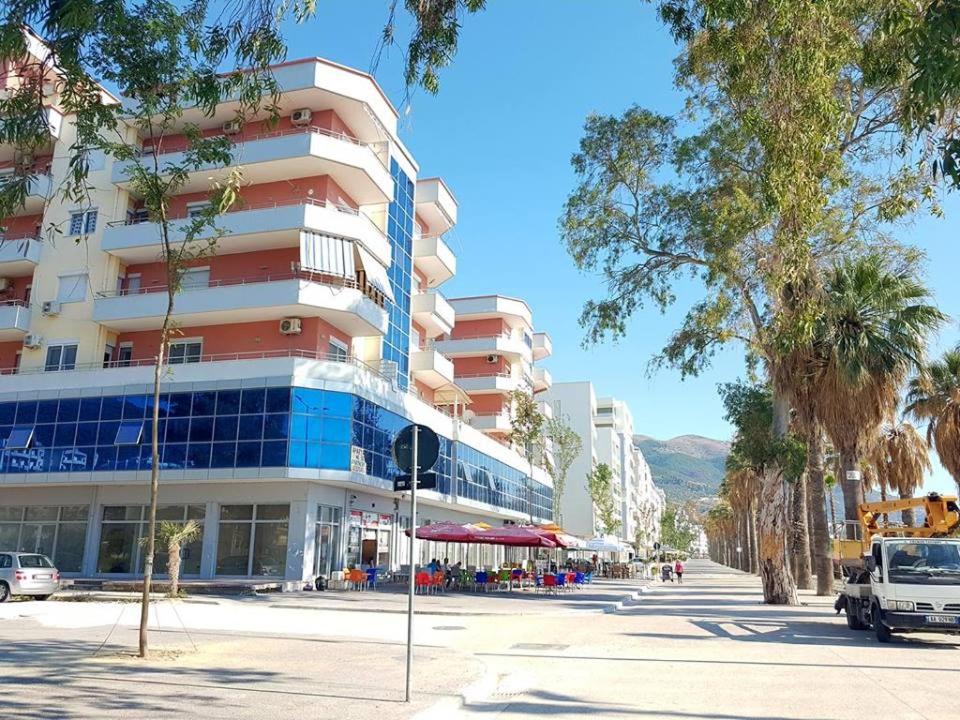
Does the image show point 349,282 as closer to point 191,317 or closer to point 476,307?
point 191,317

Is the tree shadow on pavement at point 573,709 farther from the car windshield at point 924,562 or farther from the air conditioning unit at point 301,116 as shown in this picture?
the air conditioning unit at point 301,116

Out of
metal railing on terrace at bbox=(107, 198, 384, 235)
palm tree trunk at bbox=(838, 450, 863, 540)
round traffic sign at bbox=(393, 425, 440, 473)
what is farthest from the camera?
metal railing on terrace at bbox=(107, 198, 384, 235)

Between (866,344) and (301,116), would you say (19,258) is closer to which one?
(301,116)

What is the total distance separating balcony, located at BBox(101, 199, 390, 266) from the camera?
1250 inches

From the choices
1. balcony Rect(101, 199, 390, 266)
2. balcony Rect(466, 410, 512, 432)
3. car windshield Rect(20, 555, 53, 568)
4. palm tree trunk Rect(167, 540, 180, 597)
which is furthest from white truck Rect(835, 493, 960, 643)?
balcony Rect(466, 410, 512, 432)

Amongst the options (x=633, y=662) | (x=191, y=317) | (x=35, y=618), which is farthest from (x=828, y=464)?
(x=35, y=618)

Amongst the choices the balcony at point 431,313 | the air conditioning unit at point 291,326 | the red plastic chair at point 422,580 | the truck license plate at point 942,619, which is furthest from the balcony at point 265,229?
the truck license plate at point 942,619

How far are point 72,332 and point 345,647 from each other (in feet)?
94.5

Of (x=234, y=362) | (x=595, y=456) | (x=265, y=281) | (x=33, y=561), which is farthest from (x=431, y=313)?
(x=595, y=456)

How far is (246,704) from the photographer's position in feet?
25.0

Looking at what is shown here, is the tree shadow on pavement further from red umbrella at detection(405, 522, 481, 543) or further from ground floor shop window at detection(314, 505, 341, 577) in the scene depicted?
ground floor shop window at detection(314, 505, 341, 577)

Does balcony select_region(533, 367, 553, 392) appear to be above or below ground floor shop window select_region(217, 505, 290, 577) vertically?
above

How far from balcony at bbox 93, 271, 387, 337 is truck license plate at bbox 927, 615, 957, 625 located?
926 inches

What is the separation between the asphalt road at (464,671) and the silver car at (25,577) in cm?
520
